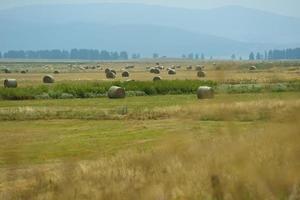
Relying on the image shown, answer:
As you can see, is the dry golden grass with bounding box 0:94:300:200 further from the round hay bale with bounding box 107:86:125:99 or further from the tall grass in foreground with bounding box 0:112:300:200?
the round hay bale with bounding box 107:86:125:99

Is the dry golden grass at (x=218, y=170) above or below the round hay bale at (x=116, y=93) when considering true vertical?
above

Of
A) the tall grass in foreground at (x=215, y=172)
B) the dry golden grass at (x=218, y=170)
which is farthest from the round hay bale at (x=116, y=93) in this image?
the tall grass in foreground at (x=215, y=172)

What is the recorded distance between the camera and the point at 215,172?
902 centimetres

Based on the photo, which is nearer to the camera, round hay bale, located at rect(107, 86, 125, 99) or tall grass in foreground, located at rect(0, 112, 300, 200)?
tall grass in foreground, located at rect(0, 112, 300, 200)

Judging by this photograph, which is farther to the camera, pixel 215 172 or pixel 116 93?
pixel 116 93

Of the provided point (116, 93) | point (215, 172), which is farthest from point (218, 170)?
point (116, 93)

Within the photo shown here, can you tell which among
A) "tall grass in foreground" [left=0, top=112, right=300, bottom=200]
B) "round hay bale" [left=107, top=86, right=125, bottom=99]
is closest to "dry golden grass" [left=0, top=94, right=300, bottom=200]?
"tall grass in foreground" [left=0, top=112, right=300, bottom=200]

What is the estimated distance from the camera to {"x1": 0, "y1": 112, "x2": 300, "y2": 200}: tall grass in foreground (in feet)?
Result: 28.6

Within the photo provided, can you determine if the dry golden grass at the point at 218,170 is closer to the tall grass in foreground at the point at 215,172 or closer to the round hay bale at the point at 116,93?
the tall grass in foreground at the point at 215,172

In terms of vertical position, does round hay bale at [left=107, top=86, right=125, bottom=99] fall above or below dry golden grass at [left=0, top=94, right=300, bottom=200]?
below

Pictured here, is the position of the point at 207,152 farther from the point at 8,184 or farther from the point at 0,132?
the point at 0,132

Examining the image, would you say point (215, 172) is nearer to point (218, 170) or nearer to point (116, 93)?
point (218, 170)

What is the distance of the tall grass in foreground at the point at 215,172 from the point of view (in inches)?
343

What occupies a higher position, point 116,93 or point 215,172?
point 215,172
